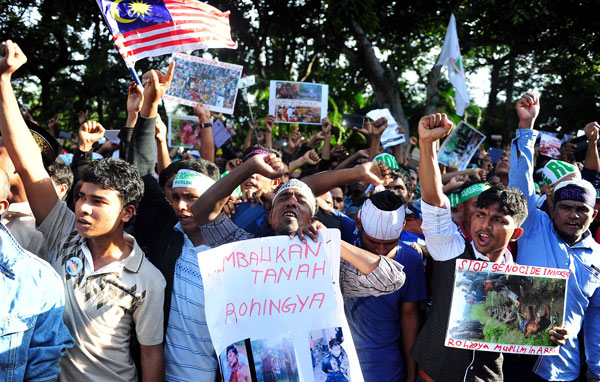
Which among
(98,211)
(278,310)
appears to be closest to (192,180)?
(98,211)

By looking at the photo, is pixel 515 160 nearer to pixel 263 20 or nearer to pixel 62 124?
pixel 263 20

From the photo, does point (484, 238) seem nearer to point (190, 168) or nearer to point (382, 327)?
point (382, 327)

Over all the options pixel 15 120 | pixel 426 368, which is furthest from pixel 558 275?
pixel 15 120

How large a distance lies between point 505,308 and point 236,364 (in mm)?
1376

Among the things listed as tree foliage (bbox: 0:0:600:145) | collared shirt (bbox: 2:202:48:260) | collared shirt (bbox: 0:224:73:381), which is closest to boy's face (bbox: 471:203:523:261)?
collared shirt (bbox: 0:224:73:381)

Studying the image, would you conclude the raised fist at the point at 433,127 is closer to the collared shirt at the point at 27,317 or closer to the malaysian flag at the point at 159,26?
the collared shirt at the point at 27,317

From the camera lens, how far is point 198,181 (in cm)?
299

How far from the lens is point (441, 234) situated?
269 cm

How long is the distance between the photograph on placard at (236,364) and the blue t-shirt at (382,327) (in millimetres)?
936

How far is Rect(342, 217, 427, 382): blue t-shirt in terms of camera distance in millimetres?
2984

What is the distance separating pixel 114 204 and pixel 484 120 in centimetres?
2218

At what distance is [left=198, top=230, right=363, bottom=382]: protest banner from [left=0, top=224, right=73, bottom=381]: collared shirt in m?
0.63

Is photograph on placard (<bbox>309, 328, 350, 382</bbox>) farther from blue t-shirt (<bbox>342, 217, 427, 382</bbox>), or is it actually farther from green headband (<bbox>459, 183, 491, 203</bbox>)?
green headband (<bbox>459, 183, 491, 203</bbox>)

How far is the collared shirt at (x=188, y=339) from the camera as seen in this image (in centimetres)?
255
